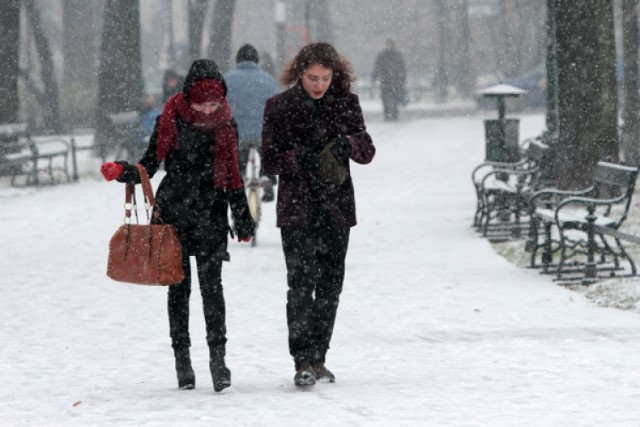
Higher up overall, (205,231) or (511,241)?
(205,231)

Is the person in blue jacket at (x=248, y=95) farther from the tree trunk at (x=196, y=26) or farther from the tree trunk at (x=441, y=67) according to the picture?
the tree trunk at (x=441, y=67)

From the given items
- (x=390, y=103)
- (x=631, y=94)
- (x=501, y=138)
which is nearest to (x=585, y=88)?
(x=501, y=138)

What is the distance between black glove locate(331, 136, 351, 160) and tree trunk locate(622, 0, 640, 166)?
1283 centimetres

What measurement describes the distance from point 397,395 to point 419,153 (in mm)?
18965

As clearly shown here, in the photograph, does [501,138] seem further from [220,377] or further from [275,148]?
[220,377]

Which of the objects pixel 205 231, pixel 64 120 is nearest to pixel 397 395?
pixel 205 231

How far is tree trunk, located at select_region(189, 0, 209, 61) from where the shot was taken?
33188 millimetres

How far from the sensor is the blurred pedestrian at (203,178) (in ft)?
22.7

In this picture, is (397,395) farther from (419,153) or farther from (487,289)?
(419,153)

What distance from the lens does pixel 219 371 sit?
7.00 metres

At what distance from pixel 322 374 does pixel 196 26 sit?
26.9 m

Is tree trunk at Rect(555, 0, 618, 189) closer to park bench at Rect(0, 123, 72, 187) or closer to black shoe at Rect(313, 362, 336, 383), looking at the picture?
black shoe at Rect(313, 362, 336, 383)

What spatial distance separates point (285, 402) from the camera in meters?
6.74

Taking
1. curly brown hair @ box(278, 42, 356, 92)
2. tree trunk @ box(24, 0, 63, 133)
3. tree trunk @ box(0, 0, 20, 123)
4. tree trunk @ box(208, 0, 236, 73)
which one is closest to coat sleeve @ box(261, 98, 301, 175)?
curly brown hair @ box(278, 42, 356, 92)
